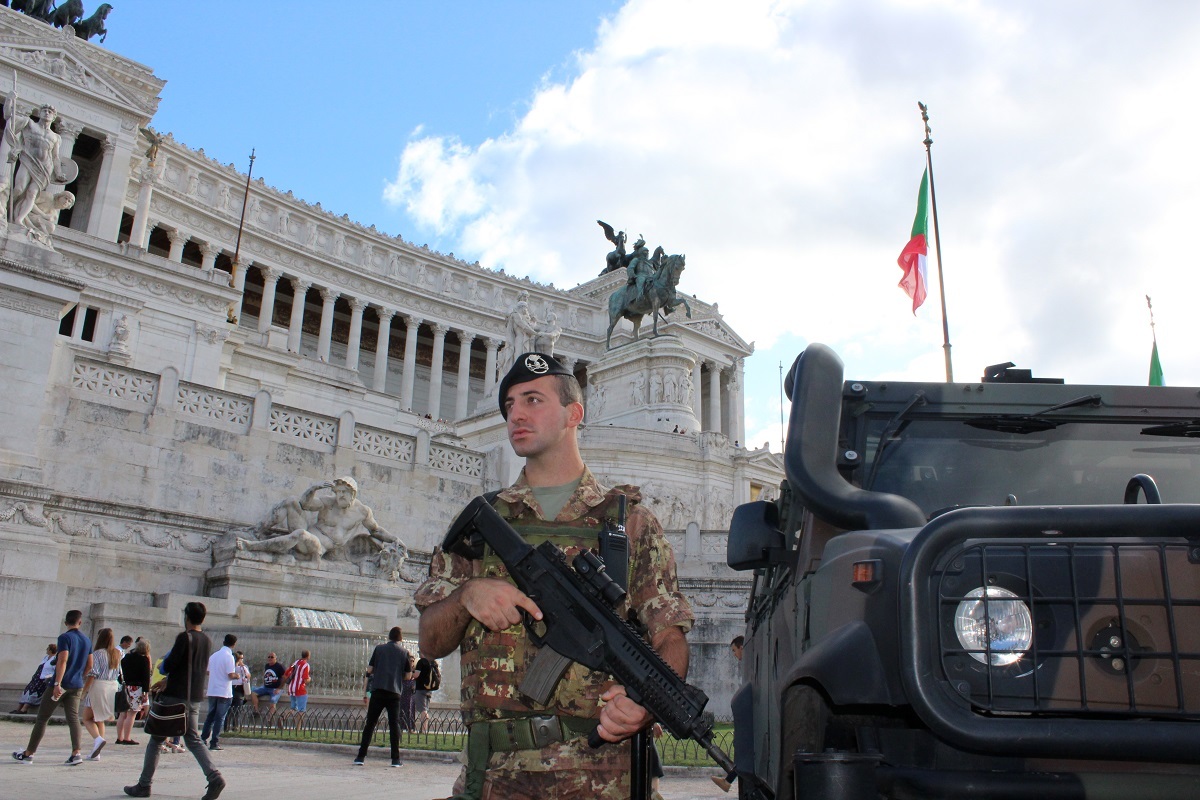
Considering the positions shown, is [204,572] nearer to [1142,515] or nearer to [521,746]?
[521,746]

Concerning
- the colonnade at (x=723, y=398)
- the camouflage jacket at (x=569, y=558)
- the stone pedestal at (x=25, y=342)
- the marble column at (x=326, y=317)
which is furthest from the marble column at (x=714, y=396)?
the camouflage jacket at (x=569, y=558)

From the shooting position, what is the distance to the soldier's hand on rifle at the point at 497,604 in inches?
126

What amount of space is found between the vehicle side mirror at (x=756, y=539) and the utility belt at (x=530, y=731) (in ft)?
3.55

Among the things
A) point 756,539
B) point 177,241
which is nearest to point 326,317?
point 177,241

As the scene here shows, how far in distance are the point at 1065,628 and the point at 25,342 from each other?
61.8ft

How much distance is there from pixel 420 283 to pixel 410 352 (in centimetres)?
659

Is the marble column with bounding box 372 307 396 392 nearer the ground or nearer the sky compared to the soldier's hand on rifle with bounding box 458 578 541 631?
nearer the sky

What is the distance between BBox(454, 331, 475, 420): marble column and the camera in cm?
7331

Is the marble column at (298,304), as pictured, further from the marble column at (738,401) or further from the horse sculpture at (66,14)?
the marble column at (738,401)

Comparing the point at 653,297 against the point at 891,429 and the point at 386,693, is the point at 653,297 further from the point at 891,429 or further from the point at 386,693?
the point at 891,429

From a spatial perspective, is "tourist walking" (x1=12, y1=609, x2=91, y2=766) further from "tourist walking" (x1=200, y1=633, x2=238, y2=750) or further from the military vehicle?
A: the military vehicle

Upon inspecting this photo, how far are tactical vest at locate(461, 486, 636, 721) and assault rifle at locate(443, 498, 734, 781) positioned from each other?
174 millimetres

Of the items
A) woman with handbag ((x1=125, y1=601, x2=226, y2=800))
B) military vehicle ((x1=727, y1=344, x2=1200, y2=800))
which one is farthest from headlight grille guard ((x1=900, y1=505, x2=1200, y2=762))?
woman with handbag ((x1=125, y1=601, x2=226, y2=800))

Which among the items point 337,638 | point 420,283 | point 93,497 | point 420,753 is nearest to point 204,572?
point 93,497
